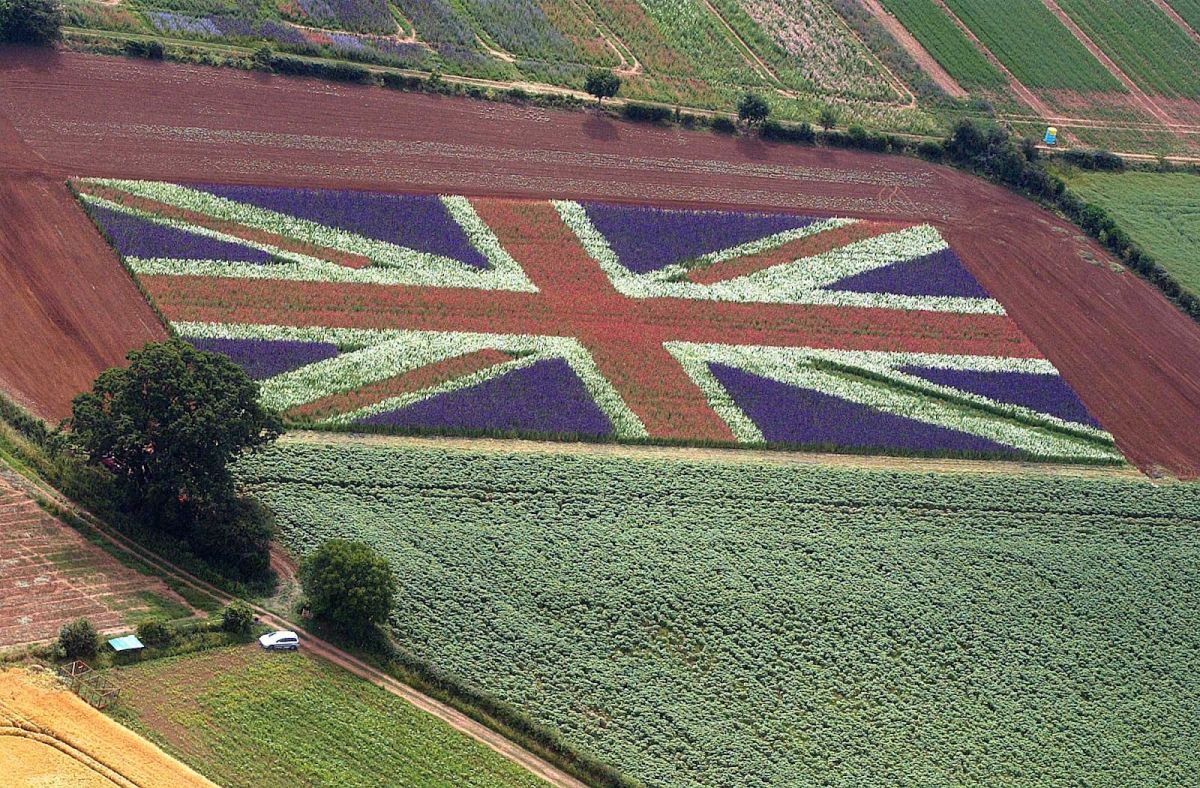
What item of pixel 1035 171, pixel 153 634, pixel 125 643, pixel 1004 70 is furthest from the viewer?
pixel 1004 70

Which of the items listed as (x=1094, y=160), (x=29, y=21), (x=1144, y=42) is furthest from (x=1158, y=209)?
(x=29, y=21)

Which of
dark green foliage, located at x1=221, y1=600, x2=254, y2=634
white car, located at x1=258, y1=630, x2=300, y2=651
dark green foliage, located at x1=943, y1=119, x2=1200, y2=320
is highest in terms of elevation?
dark green foliage, located at x1=943, y1=119, x2=1200, y2=320

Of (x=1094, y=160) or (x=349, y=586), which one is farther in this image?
(x=1094, y=160)

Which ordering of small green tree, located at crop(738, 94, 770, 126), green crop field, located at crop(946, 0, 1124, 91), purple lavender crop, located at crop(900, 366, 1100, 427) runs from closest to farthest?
purple lavender crop, located at crop(900, 366, 1100, 427)
small green tree, located at crop(738, 94, 770, 126)
green crop field, located at crop(946, 0, 1124, 91)

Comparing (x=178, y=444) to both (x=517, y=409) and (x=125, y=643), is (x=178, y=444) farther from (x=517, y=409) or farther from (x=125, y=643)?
(x=517, y=409)

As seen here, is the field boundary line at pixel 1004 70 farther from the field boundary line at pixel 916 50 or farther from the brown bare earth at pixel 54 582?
the brown bare earth at pixel 54 582

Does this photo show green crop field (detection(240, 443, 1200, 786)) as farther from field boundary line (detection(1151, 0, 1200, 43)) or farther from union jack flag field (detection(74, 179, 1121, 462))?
field boundary line (detection(1151, 0, 1200, 43))

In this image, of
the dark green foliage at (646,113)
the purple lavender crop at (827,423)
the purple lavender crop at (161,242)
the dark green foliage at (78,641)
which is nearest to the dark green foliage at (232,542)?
the dark green foliage at (78,641)

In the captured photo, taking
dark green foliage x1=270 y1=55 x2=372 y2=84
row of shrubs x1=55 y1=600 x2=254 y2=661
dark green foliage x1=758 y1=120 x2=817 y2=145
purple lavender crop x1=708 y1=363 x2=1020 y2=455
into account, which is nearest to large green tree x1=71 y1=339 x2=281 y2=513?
row of shrubs x1=55 y1=600 x2=254 y2=661
